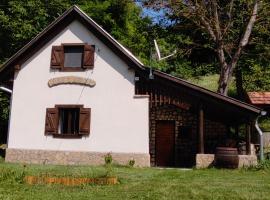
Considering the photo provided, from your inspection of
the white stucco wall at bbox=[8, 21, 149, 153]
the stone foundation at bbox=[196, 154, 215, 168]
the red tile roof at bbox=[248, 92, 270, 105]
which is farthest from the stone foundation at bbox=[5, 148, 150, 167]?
the red tile roof at bbox=[248, 92, 270, 105]

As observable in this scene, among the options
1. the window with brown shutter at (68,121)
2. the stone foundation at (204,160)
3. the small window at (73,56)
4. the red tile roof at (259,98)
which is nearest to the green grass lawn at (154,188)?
the stone foundation at (204,160)

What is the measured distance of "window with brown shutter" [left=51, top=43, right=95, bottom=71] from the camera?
17.8 m

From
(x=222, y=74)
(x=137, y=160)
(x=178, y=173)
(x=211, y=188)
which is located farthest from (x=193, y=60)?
(x=211, y=188)

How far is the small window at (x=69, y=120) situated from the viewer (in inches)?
706

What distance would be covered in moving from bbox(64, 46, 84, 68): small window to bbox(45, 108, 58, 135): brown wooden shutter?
2.04 metres

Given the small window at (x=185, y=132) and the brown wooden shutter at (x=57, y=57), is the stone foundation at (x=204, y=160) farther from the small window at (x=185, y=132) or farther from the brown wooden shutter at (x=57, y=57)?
the brown wooden shutter at (x=57, y=57)

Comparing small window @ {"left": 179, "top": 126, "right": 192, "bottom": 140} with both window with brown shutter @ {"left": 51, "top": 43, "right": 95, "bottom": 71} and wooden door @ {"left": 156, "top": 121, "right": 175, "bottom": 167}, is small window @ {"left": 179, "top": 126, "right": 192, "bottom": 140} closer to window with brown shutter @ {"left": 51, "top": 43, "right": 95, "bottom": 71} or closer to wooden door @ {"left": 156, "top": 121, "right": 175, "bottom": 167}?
wooden door @ {"left": 156, "top": 121, "right": 175, "bottom": 167}

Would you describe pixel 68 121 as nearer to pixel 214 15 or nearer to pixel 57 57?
pixel 57 57

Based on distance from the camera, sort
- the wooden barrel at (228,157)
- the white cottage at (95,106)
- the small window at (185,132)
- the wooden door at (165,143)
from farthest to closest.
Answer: the small window at (185,132)
the wooden door at (165,143)
the white cottage at (95,106)
the wooden barrel at (228,157)

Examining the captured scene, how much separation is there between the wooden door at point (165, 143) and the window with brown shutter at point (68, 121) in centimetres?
339

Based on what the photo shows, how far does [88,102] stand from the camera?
1762cm

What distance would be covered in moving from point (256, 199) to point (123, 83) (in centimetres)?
922

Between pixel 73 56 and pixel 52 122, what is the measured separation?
2.95m

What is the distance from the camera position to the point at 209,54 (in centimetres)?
3256
